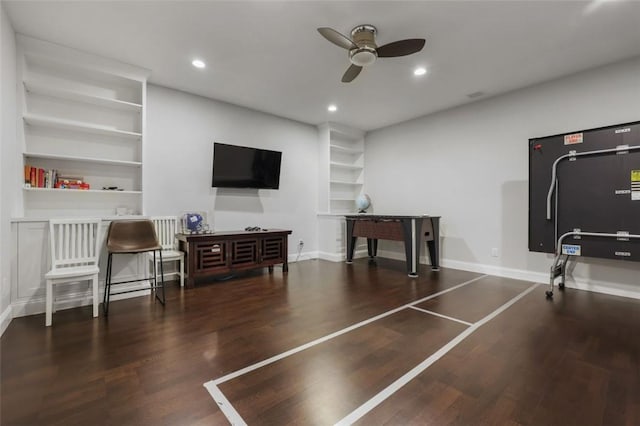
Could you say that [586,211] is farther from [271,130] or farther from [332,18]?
[271,130]

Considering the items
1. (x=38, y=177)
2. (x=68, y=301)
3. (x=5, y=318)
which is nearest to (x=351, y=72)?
(x=38, y=177)

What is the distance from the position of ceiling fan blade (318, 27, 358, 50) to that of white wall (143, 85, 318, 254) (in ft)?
8.66

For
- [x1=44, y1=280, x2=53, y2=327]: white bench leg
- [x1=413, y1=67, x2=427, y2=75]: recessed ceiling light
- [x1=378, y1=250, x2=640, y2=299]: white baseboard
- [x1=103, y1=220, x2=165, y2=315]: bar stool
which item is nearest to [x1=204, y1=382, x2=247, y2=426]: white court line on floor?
[x1=103, y1=220, x2=165, y2=315]: bar stool

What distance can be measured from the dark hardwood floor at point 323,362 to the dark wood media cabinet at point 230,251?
629 mm

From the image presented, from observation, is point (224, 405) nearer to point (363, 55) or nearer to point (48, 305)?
point (48, 305)

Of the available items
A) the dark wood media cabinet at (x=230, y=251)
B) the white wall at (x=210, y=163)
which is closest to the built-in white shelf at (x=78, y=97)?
the white wall at (x=210, y=163)

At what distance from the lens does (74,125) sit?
318 cm

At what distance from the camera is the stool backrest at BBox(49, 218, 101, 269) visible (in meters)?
2.79

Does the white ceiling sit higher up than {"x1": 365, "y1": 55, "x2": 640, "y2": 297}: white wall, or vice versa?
the white ceiling

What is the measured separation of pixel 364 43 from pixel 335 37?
335 mm

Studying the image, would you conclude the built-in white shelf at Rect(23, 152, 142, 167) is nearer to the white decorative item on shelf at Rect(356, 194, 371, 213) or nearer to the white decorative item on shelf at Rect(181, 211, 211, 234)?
the white decorative item on shelf at Rect(181, 211, 211, 234)

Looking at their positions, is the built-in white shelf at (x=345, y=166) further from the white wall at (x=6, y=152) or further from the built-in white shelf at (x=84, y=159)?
the white wall at (x=6, y=152)

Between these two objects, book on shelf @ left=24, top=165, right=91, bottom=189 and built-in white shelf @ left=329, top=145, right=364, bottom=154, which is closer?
book on shelf @ left=24, top=165, right=91, bottom=189

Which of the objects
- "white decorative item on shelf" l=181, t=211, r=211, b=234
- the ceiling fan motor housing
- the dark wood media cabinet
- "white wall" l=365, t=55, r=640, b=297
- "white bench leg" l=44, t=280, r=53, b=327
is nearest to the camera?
"white bench leg" l=44, t=280, r=53, b=327
